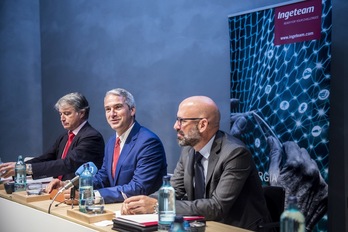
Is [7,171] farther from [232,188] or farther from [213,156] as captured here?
[232,188]

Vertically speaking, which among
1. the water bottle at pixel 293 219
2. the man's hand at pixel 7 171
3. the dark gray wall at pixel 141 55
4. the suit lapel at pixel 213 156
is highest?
the dark gray wall at pixel 141 55

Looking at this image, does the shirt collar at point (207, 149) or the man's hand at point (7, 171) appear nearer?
the shirt collar at point (207, 149)

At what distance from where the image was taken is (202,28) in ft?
13.8

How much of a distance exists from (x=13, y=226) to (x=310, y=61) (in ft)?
7.84

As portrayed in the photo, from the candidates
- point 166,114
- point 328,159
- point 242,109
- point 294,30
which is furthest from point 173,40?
point 328,159

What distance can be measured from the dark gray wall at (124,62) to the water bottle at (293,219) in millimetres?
1916

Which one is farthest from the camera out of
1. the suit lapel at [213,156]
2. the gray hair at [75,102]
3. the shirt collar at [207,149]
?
the gray hair at [75,102]

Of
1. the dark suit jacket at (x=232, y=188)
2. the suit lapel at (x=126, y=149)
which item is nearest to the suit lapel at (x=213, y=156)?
the dark suit jacket at (x=232, y=188)

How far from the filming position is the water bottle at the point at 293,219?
54.4 inches

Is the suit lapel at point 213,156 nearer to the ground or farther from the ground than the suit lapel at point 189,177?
farther from the ground

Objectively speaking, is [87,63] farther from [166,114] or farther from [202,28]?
[202,28]

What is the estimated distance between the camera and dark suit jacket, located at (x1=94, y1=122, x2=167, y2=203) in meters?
2.83

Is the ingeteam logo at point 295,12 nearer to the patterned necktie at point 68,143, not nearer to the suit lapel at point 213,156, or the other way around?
the suit lapel at point 213,156

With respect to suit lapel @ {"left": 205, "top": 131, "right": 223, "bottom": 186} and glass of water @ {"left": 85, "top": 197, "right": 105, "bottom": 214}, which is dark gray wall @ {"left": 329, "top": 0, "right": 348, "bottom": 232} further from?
glass of water @ {"left": 85, "top": 197, "right": 105, "bottom": 214}
